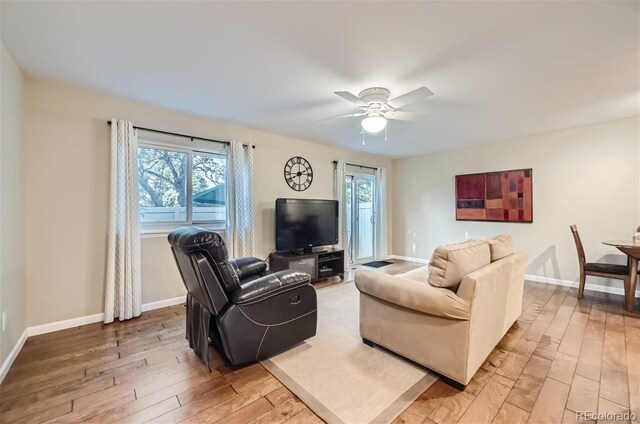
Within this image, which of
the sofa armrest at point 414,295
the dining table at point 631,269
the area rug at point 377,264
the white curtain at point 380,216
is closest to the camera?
the sofa armrest at point 414,295

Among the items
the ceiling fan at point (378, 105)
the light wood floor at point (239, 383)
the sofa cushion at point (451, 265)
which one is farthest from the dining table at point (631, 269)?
the ceiling fan at point (378, 105)

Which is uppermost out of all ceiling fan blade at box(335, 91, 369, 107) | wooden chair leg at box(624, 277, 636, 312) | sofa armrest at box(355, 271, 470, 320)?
ceiling fan blade at box(335, 91, 369, 107)

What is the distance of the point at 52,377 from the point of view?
2.02 metres

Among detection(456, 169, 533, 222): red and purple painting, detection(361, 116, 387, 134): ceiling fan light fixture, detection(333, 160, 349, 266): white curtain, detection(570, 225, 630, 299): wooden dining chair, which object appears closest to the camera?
detection(361, 116, 387, 134): ceiling fan light fixture

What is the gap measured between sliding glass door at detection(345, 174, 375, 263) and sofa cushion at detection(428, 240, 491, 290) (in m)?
3.84

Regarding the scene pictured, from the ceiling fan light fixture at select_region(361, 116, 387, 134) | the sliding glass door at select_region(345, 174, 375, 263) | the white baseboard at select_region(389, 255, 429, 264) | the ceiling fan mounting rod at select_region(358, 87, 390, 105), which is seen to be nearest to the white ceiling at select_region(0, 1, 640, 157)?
the ceiling fan mounting rod at select_region(358, 87, 390, 105)

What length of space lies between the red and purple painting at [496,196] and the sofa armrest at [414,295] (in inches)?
153

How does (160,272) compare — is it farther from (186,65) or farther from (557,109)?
(557,109)

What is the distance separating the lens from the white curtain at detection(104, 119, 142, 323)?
3003 mm

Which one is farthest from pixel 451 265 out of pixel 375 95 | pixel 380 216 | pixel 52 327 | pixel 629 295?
pixel 380 216

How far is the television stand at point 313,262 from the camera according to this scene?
4.20 metres

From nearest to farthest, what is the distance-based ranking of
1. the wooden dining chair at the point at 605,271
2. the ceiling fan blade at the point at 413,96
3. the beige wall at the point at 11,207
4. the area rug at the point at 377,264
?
the beige wall at the point at 11,207 < the ceiling fan blade at the point at 413,96 < the wooden dining chair at the point at 605,271 < the area rug at the point at 377,264

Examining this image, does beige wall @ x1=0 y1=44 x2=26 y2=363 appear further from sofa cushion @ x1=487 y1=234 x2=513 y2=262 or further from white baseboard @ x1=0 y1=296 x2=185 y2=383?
sofa cushion @ x1=487 y1=234 x2=513 y2=262

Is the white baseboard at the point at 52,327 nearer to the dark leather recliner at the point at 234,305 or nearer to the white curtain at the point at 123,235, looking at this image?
the white curtain at the point at 123,235
